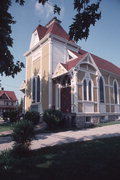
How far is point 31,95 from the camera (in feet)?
75.8

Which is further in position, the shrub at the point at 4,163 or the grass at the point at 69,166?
the shrub at the point at 4,163

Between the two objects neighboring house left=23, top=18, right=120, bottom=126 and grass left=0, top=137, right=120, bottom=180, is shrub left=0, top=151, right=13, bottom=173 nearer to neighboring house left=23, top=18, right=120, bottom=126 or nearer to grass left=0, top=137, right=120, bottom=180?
grass left=0, top=137, right=120, bottom=180

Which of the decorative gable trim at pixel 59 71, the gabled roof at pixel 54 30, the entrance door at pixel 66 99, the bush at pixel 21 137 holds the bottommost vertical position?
the bush at pixel 21 137

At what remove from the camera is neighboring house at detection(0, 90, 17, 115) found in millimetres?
59781

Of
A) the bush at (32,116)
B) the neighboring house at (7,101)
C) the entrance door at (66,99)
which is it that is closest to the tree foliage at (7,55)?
the bush at (32,116)

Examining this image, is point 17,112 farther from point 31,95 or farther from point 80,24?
point 80,24

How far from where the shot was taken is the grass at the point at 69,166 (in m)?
4.52

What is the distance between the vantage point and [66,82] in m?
18.4

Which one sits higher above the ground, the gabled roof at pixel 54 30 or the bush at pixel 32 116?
the gabled roof at pixel 54 30

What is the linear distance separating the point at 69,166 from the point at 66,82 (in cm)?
1355

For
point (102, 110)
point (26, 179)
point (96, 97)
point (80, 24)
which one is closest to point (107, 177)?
point (26, 179)

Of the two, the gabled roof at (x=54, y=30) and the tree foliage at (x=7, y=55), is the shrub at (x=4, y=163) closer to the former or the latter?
the tree foliage at (x=7, y=55)

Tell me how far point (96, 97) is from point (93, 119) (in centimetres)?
267

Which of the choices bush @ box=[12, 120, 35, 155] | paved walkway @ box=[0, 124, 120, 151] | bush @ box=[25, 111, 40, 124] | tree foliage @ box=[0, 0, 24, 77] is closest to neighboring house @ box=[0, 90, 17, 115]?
bush @ box=[25, 111, 40, 124]
